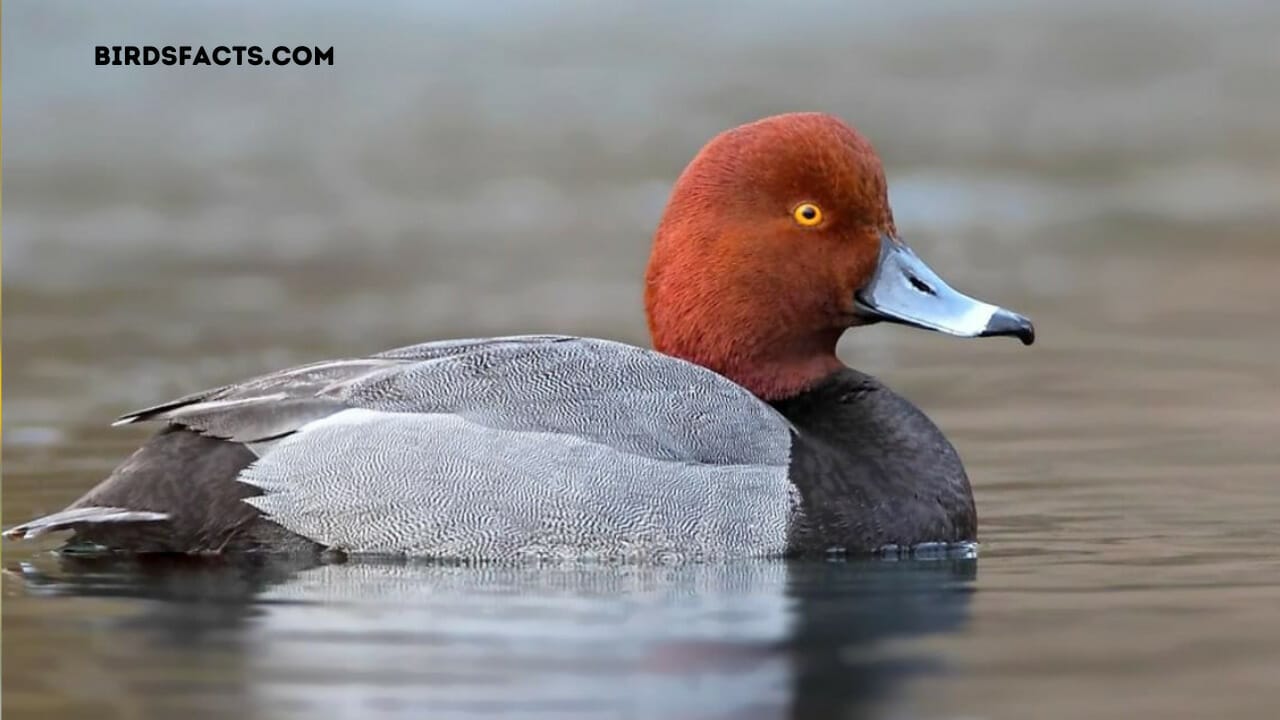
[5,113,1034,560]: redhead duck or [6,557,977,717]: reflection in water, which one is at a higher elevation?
[5,113,1034,560]: redhead duck

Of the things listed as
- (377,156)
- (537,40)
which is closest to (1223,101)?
(537,40)

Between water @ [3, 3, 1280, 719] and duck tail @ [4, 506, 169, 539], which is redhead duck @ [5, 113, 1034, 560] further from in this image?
water @ [3, 3, 1280, 719]

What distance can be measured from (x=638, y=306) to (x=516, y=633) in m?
6.58

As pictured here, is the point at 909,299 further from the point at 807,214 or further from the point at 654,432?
the point at 654,432

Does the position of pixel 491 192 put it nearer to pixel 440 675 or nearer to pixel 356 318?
pixel 356 318

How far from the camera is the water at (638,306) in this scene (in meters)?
6.05

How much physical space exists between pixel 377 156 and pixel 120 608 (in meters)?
9.94

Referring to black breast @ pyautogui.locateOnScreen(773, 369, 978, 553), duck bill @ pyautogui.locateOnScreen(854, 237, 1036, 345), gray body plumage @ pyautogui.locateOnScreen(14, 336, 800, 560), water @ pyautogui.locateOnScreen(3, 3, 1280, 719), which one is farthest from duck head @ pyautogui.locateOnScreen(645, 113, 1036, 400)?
water @ pyautogui.locateOnScreen(3, 3, 1280, 719)

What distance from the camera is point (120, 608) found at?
671 centimetres

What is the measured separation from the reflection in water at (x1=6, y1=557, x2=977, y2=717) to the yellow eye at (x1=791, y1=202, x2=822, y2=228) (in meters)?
1.18

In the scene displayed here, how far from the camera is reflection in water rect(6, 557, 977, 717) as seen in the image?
571 centimetres

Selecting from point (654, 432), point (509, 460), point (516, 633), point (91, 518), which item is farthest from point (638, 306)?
point (516, 633)

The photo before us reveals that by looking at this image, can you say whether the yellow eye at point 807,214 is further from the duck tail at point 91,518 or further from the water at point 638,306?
the duck tail at point 91,518

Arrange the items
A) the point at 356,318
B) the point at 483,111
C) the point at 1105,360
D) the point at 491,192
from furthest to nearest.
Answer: the point at 483,111, the point at 491,192, the point at 356,318, the point at 1105,360
